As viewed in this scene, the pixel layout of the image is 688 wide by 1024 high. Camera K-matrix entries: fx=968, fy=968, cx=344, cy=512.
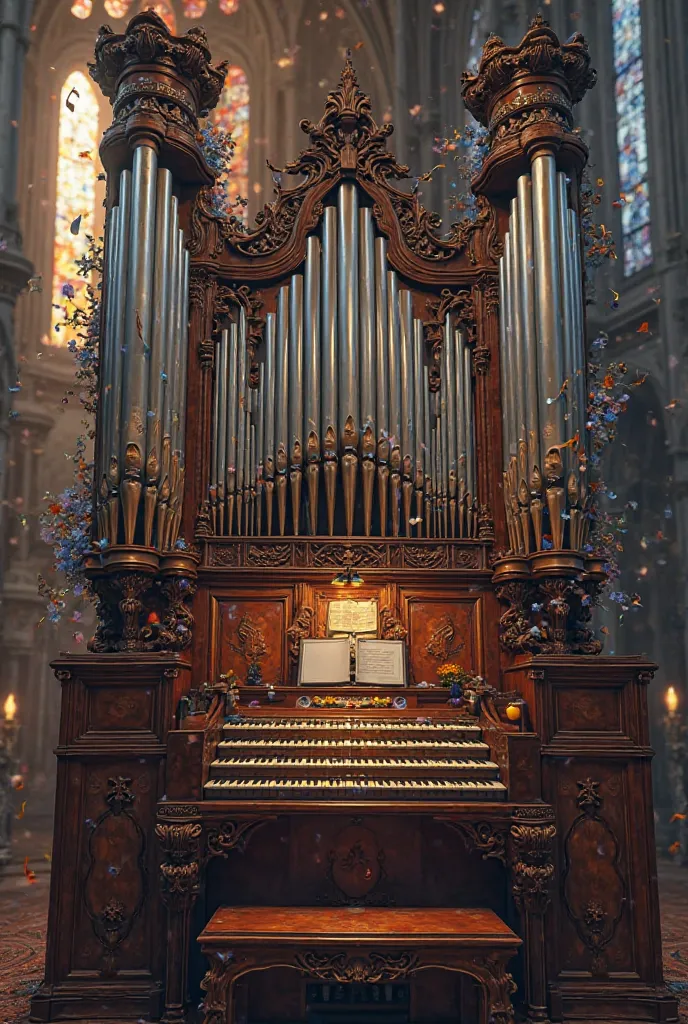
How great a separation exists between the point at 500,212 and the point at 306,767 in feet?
13.9

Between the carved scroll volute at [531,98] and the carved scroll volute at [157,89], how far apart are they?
80.7 inches

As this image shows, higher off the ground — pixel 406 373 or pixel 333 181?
pixel 333 181

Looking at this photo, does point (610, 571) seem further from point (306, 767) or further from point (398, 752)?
point (306, 767)

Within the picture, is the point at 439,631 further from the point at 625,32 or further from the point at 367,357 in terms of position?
the point at 625,32

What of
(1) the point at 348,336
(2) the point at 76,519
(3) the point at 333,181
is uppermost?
(3) the point at 333,181

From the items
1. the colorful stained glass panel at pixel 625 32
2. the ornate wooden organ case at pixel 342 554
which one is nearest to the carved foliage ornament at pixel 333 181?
the ornate wooden organ case at pixel 342 554

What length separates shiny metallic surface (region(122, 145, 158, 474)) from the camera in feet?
20.0

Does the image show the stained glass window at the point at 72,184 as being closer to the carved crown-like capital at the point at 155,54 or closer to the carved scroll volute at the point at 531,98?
the carved crown-like capital at the point at 155,54

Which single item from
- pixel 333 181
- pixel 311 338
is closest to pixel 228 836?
pixel 311 338

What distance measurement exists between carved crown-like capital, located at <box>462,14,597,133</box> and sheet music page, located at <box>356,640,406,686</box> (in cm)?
380

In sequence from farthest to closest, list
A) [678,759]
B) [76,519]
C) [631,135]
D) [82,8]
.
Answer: [82,8]
[631,135]
[678,759]
[76,519]

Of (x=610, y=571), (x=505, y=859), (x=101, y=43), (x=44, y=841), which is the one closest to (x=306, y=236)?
(x=101, y=43)

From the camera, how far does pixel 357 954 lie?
177 inches

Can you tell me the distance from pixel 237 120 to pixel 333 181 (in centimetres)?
1342
